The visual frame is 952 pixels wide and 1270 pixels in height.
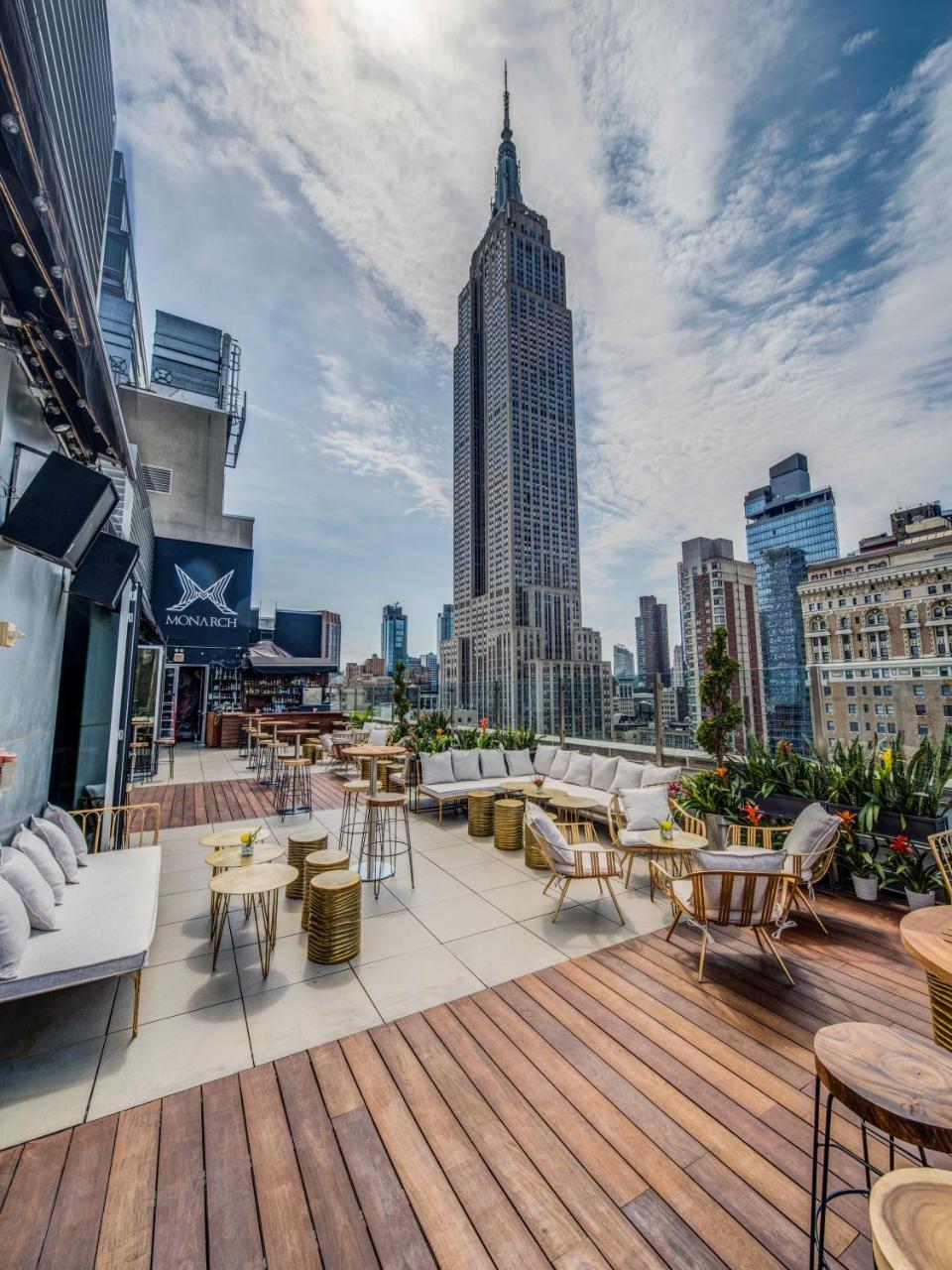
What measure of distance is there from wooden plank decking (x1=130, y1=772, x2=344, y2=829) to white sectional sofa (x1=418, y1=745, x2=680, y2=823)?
6.85ft

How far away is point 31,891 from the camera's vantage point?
2689 millimetres

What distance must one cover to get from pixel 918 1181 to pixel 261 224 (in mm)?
10486

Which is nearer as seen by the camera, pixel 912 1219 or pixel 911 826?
pixel 912 1219

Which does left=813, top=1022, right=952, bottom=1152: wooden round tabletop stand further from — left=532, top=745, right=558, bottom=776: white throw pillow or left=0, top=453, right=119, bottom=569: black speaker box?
left=532, top=745, right=558, bottom=776: white throw pillow

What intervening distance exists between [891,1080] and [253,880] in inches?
129

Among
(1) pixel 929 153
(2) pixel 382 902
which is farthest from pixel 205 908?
(1) pixel 929 153

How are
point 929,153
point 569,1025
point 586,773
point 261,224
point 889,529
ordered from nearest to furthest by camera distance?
point 569,1025 < point 929,153 < point 586,773 < point 261,224 < point 889,529

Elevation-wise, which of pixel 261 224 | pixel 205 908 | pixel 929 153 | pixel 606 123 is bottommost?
pixel 205 908

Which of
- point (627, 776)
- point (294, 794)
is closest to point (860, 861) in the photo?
point (627, 776)

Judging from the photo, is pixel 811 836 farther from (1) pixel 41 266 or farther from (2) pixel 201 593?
(2) pixel 201 593

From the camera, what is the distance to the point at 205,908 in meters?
4.17

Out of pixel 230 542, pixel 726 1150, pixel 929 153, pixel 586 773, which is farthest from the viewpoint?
pixel 230 542

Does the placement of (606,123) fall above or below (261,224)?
above

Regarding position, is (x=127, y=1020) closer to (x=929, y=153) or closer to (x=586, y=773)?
(x=586, y=773)
